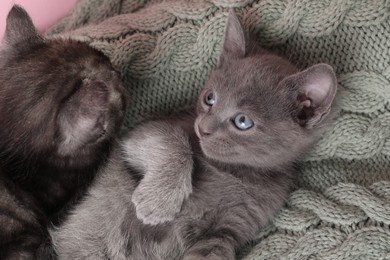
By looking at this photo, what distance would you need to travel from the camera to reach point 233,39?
147 centimetres

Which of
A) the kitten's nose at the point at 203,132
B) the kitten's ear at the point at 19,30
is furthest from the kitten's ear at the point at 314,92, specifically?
the kitten's ear at the point at 19,30

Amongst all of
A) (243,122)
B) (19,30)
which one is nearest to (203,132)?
(243,122)

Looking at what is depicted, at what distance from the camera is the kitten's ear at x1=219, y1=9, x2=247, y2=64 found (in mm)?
1429

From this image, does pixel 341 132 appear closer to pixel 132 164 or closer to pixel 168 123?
pixel 168 123

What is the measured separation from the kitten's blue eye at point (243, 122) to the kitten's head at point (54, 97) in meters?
0.34

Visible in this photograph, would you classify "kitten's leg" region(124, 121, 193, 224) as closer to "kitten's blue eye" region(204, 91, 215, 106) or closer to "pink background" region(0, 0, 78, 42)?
"kitten's blue eye" region(204, 91, 215, 106)

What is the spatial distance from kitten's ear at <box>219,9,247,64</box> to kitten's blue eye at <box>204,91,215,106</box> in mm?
107

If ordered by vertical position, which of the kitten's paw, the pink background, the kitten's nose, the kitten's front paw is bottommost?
the kitten's paw

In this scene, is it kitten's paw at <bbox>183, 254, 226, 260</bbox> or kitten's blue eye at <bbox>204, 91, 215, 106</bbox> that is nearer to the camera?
kitten's paw at <bbox>183, 254, 226, 260</bbox>

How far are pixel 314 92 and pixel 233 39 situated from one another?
286 mm

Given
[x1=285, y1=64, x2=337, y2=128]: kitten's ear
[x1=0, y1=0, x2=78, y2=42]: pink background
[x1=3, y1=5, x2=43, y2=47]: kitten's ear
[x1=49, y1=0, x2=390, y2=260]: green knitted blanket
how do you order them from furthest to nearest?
1. [x1=0, y1=0, x2=78, y2=42]: pink background
2. [x1=3, y1=5, x2=43, y2=47]: kitten's ear
3. [x1=49, y1=0, x2=390, y2=260]: green knitted blanket
4. [x1=285, y1=64, x2=337, y2=128]: kitten's ear

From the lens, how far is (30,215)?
4.83ft

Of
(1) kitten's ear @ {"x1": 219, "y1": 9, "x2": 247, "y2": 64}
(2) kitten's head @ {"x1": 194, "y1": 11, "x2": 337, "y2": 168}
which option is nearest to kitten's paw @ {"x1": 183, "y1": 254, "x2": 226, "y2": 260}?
(2) kitten's head @ {"x1": 194, "y1": 11, "x2": 337, "y2": 168}

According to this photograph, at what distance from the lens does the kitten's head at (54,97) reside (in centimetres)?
139
